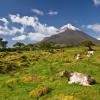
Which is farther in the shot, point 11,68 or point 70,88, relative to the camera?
point 11,68

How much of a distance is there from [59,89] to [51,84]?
3.08 m

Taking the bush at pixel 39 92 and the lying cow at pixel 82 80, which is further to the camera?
the lying cow at pixel 82 80

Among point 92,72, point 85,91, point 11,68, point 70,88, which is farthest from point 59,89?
point 11,68

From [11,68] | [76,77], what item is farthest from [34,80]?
[11,68]

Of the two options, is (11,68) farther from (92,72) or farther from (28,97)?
(28,97)

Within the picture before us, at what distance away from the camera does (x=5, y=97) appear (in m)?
33.7

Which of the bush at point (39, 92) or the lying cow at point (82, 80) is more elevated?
the lying cow at point (82, 80)

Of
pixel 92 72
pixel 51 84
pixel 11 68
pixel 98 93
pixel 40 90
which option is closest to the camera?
pixel 98 93

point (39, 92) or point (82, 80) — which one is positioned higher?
point (82, 80)

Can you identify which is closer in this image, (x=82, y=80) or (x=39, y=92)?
(x=39, y=92)

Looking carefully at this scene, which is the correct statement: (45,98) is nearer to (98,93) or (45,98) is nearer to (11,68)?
(98,93)

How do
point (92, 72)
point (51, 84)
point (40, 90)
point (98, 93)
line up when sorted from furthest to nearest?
point (92, 72), point (51, 84), point (40, 90), point (98, 93)

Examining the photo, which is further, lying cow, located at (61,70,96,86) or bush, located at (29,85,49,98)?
lying cow, located at (61,70,96,86)

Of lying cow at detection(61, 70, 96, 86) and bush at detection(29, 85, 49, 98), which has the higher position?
lying cow at detection(61, 70, 96, 86)
